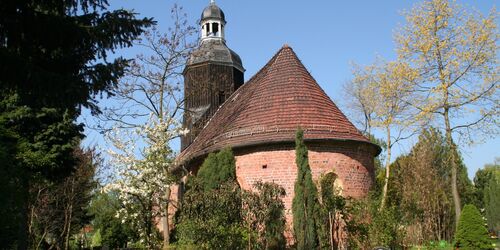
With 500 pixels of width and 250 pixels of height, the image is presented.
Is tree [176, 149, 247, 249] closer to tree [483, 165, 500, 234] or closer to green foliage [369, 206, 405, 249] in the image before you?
green foliage [369, 206, 405, 249]

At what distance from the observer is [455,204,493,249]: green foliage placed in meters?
18.2

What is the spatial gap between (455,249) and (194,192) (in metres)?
9.77

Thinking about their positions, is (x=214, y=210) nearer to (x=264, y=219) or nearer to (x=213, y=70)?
(x=264, y=219)

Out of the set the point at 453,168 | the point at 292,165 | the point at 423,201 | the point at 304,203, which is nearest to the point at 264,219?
the point at 304,203

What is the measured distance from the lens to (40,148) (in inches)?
522

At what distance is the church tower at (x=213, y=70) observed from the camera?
2778 centimetres

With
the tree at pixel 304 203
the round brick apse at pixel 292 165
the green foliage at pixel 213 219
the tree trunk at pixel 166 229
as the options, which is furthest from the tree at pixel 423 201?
the tree trunk at pixel 166 229

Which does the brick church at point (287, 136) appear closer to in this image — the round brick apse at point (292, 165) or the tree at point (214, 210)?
the round brick apse at point (292, 165)

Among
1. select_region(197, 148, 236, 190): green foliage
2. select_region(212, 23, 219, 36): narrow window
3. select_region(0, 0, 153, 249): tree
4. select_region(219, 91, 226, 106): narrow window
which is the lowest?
select_region(197, 148, 236, 190): green foliage


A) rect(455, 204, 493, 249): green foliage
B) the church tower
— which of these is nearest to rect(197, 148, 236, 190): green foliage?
rect(455, 204, 493, 249): green foliage

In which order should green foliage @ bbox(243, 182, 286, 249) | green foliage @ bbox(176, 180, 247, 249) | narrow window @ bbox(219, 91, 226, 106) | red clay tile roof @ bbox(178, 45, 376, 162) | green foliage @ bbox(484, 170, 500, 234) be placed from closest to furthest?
1. green foliage @ bbox(176, 180, 247, 249)
2. green foliage @ bbox(243, 182, 286, 249)
3. red clay tile roof @ bbox(178, 45, 376, 162)
4. narrow window @ bbox(219, 91, 226, 106)
5. green foliage @ bbox(484, 170, 500, 234)

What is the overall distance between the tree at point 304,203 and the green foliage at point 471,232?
6276 mm

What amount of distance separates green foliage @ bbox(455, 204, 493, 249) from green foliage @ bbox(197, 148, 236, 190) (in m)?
8.43

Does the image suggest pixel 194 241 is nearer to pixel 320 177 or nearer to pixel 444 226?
pixel 320 177
